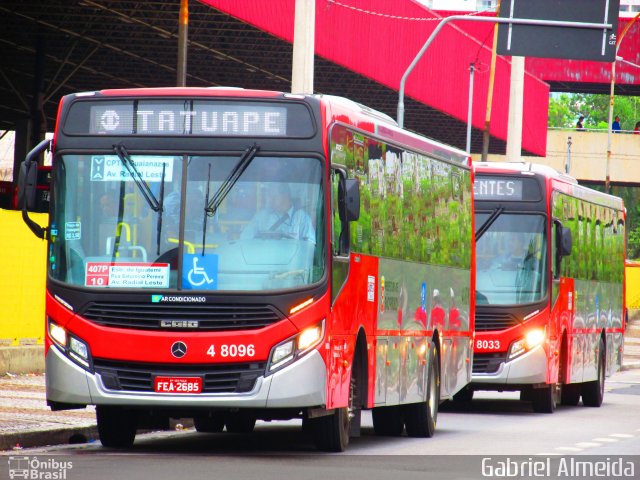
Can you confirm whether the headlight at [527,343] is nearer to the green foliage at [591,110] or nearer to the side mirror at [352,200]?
the side mirror at [352,200]

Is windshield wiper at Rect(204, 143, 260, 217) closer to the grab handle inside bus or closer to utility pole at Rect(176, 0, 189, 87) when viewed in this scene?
the grab handle inside bus

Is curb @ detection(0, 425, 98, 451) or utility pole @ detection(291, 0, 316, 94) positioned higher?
utility pole @ detection(291, 0, 316, 94)

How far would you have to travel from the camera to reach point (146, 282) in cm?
1355

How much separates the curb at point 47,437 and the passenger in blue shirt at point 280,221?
2.83 meters

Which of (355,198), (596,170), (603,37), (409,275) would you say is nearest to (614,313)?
(603,37)

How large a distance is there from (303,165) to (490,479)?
313 centimetres

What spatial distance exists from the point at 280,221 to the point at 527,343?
943 centimetres

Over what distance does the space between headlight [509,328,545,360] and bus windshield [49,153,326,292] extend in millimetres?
9122

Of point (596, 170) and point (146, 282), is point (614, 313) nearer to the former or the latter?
point (146, 282)

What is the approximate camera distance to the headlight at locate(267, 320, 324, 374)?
13.4m

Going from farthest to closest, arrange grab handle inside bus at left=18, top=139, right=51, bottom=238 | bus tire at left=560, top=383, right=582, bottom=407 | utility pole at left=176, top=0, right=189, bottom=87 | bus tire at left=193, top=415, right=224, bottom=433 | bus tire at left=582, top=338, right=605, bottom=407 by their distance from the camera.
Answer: utility pole at left=176, top=0, right=189, bottom=87, bus tire at left=560, top=383, right=582, bottom=407, bus tire at left=582, top=338, right=605, bottom=407, bus tire at left=193, top=415, right=224, bottom=433, grab handle inside bus at left=18, top=139, right=51, bottom=238

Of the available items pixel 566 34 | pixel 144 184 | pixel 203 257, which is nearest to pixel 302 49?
pixel 566 34

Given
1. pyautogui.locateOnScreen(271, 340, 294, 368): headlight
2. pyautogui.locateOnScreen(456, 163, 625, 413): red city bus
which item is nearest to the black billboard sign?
pyautogui.locateOnScreen(456, 163, 625, 413): red city bus

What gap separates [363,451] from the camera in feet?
49.8
